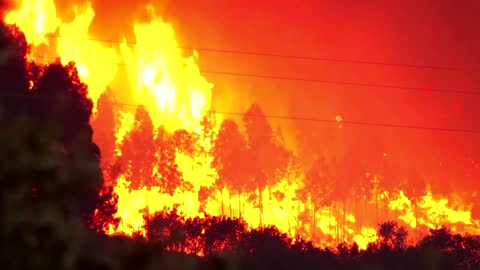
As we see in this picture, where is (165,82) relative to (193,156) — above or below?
above

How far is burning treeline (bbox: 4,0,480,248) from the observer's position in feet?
278

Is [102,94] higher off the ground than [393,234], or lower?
higher

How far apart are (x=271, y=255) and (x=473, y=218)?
50.7 metres

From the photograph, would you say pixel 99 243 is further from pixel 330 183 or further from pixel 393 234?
pixel 330 183

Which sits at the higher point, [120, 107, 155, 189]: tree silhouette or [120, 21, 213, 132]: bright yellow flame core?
[120, 21, 213, 132]: bright yellow flame core

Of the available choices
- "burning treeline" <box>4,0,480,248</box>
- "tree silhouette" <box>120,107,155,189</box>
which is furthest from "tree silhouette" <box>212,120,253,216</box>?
"tree silhouette" <box>120,107,155,189</box>

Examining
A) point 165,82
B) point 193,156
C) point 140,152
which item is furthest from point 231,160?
point 140,152

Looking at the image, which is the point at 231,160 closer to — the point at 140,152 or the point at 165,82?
the point at 165,82

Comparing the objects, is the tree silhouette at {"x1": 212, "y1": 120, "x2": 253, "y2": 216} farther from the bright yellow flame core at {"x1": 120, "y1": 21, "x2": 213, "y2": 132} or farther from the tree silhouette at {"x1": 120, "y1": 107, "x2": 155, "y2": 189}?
the tree silhouette at {"x1": 120, "y1": 107, "x2": 155, "y2": 189}

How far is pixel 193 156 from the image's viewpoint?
9112 centimetres

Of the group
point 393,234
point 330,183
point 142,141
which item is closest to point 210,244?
point 393,234

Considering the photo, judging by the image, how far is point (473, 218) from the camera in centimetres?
10025

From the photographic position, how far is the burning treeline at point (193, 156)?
278ft

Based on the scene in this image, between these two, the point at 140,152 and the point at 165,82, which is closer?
the point at 140,152
